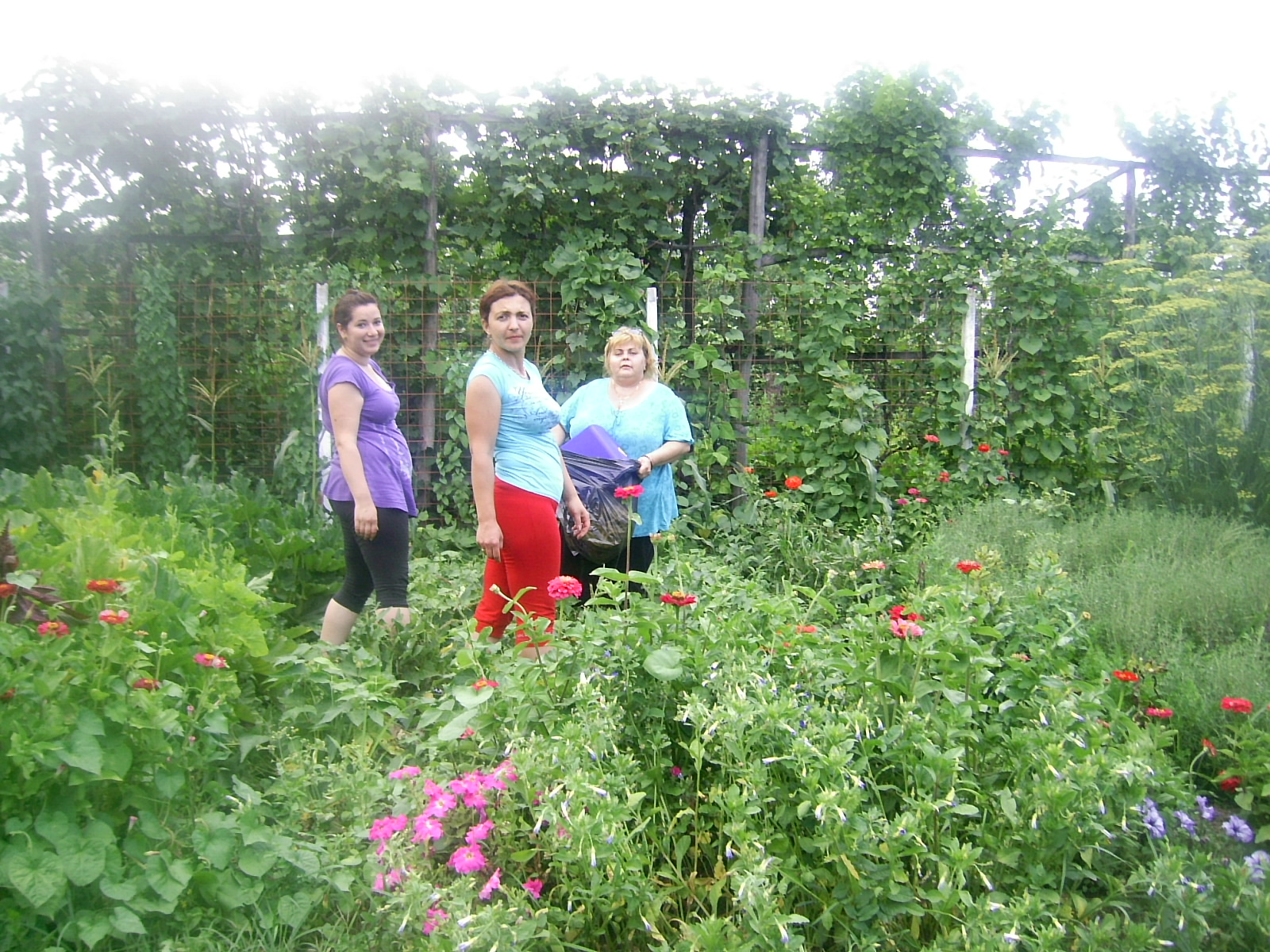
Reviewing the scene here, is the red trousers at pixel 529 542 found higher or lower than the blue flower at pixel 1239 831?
higher

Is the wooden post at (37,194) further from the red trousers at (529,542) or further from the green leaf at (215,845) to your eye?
the green leaf at (215,845)

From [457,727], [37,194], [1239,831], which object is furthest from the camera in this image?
[37,194]

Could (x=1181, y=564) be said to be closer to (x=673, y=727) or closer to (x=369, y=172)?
(x=673, y=727)

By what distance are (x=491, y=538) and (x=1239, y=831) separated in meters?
2.08

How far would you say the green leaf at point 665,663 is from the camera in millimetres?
2064

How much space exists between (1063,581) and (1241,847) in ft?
3.50

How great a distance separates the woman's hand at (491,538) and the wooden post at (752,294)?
2.95m

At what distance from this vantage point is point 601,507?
11.0 feet

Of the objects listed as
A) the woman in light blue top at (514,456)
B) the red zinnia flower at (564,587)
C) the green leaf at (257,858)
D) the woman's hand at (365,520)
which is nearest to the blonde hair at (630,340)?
the woman in light blue top at (514,456)

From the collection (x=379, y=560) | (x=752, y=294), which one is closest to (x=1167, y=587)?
(x=379, y=560)

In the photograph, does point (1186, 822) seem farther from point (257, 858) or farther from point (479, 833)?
point (257, 858)

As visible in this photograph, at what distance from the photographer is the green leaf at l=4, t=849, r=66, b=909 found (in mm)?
1637

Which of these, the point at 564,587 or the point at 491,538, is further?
the point at 491,538

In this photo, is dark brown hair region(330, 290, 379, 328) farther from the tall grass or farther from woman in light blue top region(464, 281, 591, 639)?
the tall grass
